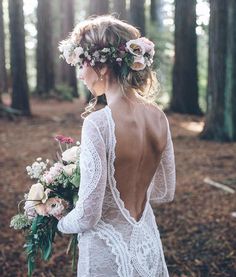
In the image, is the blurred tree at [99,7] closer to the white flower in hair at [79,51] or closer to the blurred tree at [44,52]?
the blurred tree at [44,52]

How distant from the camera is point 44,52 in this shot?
771 inches

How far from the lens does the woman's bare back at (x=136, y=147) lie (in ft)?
8.29

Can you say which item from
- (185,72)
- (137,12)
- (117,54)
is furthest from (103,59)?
(185,72)

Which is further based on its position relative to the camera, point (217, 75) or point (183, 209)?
point (217, 75)

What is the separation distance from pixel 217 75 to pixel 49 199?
777 cm

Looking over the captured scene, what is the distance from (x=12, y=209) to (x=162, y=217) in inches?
76.3

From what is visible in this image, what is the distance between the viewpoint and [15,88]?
13883 mm

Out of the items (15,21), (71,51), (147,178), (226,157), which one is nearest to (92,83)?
(71,51)

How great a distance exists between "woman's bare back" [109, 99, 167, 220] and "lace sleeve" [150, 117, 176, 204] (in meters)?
0.23

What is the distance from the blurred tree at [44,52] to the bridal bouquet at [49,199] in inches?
641

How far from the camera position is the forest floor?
5.05m

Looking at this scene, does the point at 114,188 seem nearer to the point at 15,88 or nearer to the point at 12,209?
the point at 12,209

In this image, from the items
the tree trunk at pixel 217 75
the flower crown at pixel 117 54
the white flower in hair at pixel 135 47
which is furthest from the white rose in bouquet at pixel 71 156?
the tree trunk at pixel 217 75

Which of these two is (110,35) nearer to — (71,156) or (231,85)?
(71,156)
